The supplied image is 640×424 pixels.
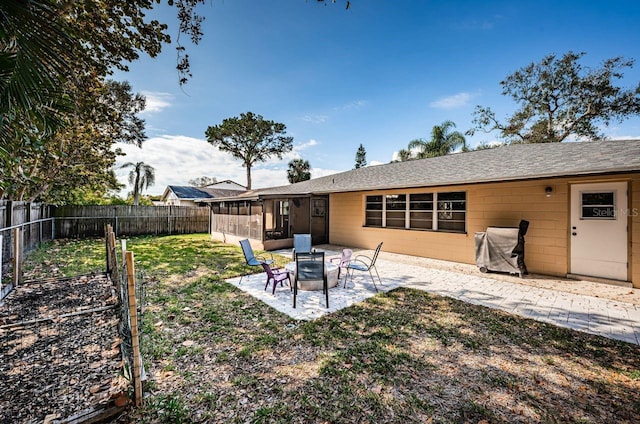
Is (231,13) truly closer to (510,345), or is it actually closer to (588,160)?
(510,345)

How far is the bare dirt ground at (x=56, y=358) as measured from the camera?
223cm

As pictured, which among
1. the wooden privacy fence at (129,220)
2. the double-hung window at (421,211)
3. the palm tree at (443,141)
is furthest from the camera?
the palm tree at (443,141)

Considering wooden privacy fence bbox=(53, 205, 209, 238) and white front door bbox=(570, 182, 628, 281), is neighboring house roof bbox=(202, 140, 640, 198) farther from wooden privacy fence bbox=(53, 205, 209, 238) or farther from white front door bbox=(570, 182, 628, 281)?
wooden privacy fence bbox=(53, 205, 209, 238)

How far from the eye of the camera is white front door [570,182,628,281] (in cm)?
572

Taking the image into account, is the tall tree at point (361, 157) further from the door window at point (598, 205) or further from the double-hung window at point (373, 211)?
the door window at point (598, 205)

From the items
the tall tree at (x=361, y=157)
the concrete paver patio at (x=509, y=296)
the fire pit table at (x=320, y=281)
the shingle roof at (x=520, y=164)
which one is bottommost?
the concrete paver patio at (x=509, y=296)

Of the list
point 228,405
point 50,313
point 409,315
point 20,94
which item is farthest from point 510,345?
point 50,313

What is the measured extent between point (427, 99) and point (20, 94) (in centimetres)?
1246

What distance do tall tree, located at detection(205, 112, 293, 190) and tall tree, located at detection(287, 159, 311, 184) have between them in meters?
4.36

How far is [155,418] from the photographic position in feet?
7.09

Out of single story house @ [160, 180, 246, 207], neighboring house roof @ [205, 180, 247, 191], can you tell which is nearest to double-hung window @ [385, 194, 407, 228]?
single story house @ [160, 180, 246, 207]

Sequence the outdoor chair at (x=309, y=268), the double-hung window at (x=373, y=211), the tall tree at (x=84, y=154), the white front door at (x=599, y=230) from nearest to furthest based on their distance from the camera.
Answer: the outdoor chair at (x=309, y=268), the white front door at (x=599, y=230), the tall tree at (x=84, y=154), the double-hung window at (x=373, y=211)

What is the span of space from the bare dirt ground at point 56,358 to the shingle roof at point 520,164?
7961 millimetres

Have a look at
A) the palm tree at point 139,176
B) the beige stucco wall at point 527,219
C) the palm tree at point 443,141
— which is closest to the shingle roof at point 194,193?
the palm tree at point 139,176
